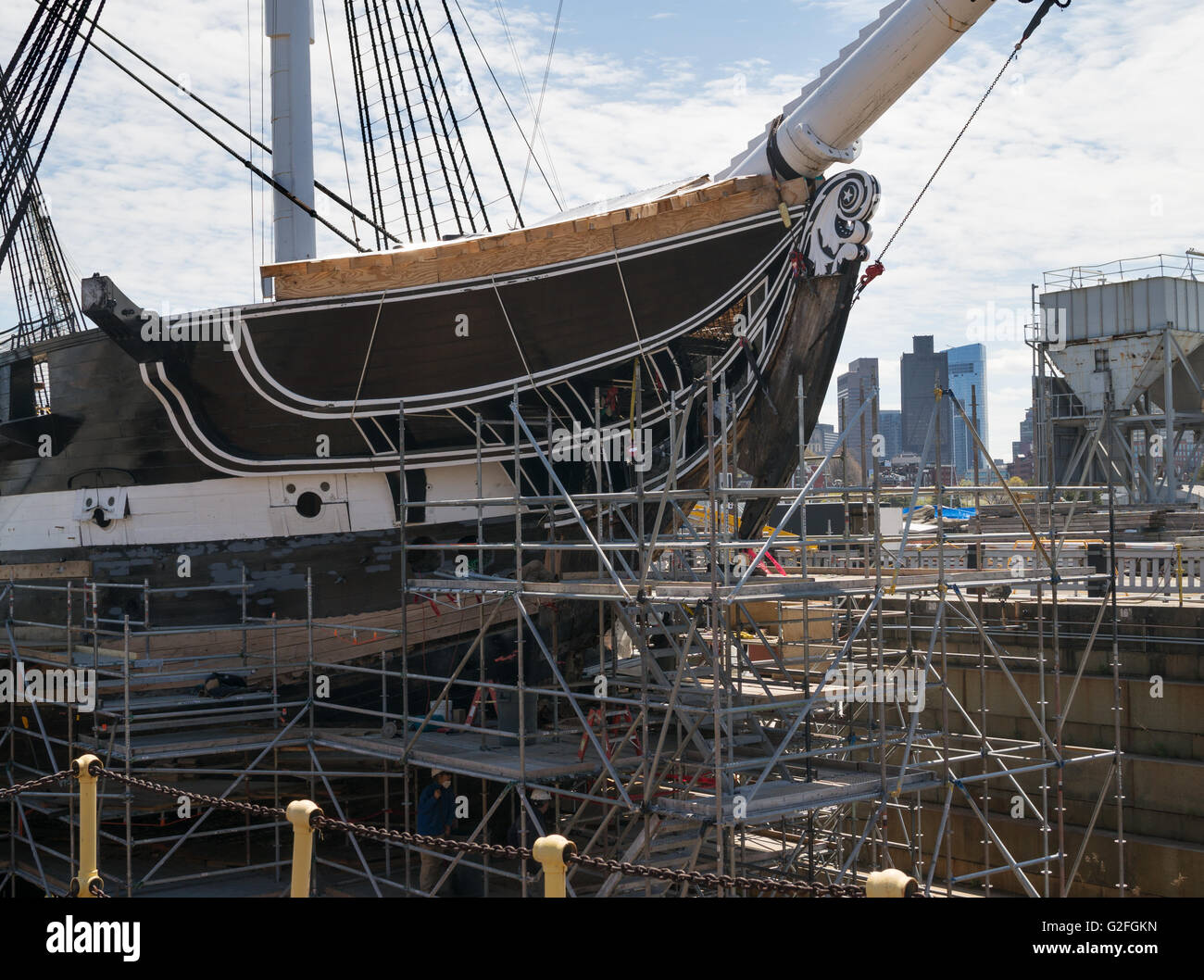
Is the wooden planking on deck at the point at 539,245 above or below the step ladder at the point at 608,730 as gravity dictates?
above

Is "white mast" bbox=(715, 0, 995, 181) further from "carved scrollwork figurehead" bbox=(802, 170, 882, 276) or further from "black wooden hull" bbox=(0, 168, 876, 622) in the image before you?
"black wooden hull" bbox=(0, 168, 876, 622)

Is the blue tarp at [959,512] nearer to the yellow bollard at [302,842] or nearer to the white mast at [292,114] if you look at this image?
the white mast at [292,114]

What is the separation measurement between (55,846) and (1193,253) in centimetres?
2725

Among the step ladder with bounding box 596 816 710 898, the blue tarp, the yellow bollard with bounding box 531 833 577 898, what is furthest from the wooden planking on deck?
the yellow bollard with bounding box 531 833 577 898

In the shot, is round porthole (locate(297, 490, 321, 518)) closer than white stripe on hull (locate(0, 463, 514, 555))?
No

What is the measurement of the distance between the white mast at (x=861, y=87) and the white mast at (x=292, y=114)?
24.9 feet

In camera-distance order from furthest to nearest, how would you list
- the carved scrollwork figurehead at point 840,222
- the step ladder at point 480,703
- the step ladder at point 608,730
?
the carved scrollwork figurehead at point 840,222
the step ladder at point 480,703
the step ladder at point 608,730

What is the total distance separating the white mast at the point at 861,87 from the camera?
1138 centimetres

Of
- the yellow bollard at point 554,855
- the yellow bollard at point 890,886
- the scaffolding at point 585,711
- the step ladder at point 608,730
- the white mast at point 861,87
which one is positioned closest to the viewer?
the yellow bollard at point 890,886

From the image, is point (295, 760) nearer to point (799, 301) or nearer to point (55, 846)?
point (55, 846)

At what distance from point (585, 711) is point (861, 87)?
22.2 ft

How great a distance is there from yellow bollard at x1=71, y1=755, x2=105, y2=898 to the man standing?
4.09 m

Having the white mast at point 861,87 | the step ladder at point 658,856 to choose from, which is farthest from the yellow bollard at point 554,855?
the white mast at point 861,87

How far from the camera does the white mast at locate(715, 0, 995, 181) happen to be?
11375 millimetres
